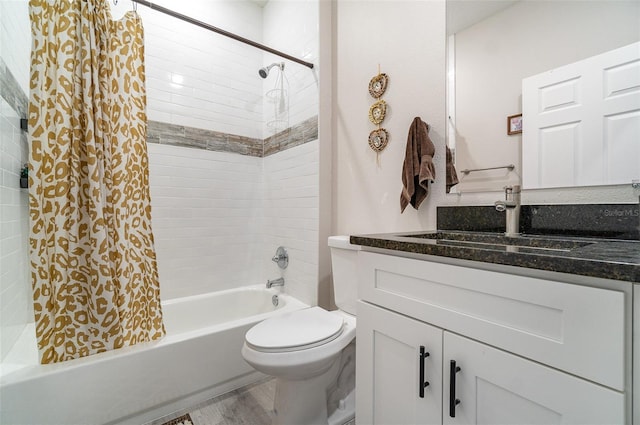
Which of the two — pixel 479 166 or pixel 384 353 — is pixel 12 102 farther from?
pixel 479 166

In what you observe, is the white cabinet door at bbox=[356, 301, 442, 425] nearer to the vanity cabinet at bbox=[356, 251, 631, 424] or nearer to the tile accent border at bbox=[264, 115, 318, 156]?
the vanity cabinet at bbox=[356, 251, 631, 424]

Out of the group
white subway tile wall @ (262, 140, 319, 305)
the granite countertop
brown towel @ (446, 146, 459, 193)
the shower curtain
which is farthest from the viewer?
white subway tile wall @ (262, 140, 319, 305)

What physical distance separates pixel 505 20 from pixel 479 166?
23.3 inches

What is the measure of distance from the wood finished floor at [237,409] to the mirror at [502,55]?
1439mm

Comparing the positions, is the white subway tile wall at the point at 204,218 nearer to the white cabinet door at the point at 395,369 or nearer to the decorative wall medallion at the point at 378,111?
the decorative wall medallion at the point at 378,111

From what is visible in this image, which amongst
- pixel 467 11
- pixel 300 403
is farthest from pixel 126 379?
pixel 467 11

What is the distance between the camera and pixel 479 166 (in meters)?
1.24

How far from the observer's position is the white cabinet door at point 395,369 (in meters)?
0.82

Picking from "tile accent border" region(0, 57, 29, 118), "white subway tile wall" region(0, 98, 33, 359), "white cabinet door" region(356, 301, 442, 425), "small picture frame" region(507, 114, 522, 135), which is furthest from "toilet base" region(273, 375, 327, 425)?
"tile accent border" region(0, 57, 29, 118)

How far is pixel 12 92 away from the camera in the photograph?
118 cm

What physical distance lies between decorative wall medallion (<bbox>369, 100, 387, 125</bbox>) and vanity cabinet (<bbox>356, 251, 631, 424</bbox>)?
911 mm

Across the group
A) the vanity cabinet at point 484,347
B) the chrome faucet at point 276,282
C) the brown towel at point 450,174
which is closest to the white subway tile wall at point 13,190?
the chrome faucet at point 276,282

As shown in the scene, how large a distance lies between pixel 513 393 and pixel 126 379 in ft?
4.91

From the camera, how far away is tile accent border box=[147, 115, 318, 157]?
2031mm
